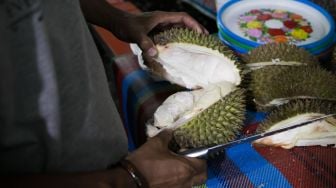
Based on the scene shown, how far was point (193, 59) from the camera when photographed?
94 centimetres

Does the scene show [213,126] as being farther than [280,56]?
No

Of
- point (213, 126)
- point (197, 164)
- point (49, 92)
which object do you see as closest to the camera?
point (49, 92)

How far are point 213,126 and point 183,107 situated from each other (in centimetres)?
9

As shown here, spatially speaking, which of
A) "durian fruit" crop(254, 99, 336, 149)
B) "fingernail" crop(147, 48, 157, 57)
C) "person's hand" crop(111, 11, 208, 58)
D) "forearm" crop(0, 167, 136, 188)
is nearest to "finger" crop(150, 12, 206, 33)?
"person's hand" crop(111, 11, 208, 58)

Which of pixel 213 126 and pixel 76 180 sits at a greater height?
pixel 76 180

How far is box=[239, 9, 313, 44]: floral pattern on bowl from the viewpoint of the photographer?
111 cm

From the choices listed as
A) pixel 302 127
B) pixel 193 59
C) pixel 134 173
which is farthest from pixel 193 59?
pixel 134 173

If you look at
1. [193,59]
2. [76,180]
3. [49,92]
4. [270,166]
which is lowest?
[270,166]

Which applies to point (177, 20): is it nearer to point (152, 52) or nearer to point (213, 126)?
point (152, 52)

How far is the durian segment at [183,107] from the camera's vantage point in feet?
2.73

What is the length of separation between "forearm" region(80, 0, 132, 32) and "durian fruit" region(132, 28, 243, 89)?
0.14 meters

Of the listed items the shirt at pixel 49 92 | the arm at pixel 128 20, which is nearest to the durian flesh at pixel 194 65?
the arm at pixel 128 20

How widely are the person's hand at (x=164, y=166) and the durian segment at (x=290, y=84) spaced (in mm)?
271

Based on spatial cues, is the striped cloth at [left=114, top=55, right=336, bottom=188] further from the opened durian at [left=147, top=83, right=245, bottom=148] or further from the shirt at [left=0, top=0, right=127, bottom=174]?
the shirt at [left=0, top=0, right=127, bottom=174]
